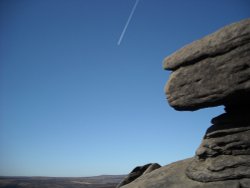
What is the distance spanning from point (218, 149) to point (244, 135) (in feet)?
7.53

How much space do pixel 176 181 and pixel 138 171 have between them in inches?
449

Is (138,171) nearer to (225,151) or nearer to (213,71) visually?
(225,151)

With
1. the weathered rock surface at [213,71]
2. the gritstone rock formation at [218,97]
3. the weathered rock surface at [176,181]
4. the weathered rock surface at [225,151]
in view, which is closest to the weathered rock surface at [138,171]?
the weathered rock surface at [176,181]

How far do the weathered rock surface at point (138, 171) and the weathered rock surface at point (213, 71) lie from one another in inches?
452

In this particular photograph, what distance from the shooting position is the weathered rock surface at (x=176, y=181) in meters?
19.2

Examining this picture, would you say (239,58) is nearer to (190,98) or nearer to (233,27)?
(233,27)

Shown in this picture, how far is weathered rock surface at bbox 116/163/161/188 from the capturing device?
31.8 m

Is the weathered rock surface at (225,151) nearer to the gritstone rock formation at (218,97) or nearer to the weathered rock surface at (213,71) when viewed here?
the gritstone rock formation at (218,97)

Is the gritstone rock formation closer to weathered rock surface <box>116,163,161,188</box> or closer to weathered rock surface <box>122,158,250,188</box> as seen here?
weathered rock surface <box>122,158,250,188</box>

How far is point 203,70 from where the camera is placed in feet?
70.9

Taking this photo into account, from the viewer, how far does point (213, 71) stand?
21.0m

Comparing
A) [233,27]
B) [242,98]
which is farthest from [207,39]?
[242,98]

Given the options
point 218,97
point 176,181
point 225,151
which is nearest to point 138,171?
point 176,181

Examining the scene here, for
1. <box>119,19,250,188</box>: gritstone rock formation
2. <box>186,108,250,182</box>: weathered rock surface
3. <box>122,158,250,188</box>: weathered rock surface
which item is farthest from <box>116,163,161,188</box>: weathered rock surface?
<box>186,108,250,182</box>: weathered rock surface
